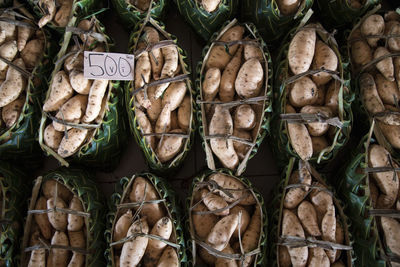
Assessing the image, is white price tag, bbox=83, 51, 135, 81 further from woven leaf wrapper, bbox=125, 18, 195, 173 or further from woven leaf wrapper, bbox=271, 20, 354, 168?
woven leaf wrapper, bbox=271, 20, 354, 168

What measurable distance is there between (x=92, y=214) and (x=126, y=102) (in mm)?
459

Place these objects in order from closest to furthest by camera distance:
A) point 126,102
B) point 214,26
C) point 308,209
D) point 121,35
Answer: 1. point 308,209
2. point 126,102
3. point 214,26
4. point 121,35

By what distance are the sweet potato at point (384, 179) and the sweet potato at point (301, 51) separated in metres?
0.41

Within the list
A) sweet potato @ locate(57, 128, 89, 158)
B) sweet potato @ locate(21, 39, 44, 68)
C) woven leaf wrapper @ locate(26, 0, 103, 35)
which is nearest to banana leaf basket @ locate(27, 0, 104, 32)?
woven leaf wrapper @ locate(26, 0, 103, 35)

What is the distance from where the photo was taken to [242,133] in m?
1.16

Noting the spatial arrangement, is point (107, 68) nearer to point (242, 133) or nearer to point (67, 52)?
point (67, 52)

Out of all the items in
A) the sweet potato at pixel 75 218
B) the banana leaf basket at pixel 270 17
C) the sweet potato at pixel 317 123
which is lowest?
the sweet potato at pixel 75 218

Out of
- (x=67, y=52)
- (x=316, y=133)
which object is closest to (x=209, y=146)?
(x=316, y=133)

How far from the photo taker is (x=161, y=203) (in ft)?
3.67

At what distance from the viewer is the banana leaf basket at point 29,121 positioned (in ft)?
3.86

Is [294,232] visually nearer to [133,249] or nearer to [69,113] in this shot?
[133,249]

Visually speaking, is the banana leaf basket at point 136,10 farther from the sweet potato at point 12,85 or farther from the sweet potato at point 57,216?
the sweet potato at point 57,216

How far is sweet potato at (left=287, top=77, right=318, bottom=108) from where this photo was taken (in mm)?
1146

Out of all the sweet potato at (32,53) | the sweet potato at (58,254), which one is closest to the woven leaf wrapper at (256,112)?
the sweet potato at (58,254)
